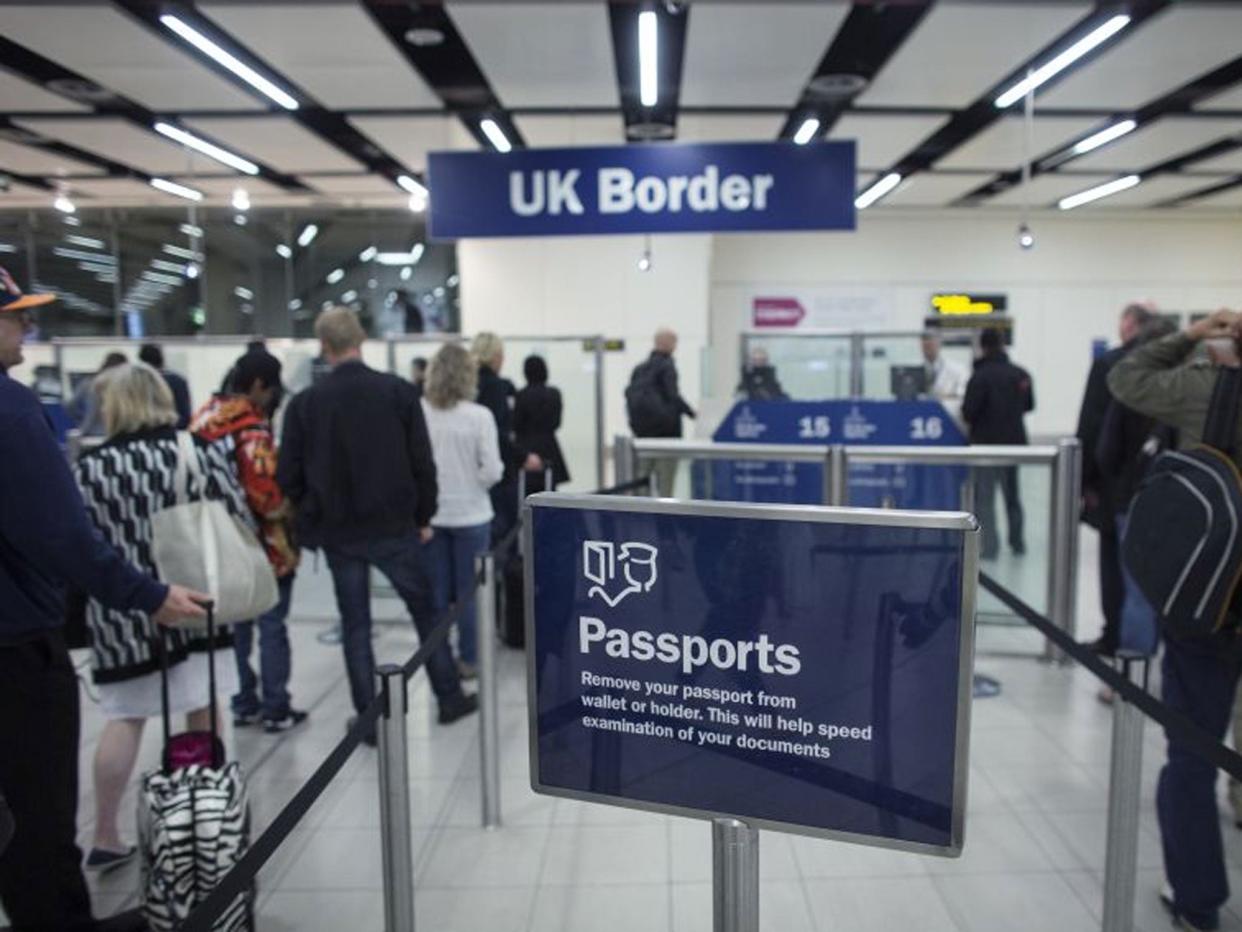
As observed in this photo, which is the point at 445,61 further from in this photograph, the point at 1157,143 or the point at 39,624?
the point at 1157,143

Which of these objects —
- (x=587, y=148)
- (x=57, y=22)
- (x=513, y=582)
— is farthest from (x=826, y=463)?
(x=57, y=22)

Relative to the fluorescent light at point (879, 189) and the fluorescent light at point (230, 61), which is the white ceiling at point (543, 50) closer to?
the fluorescent light at point (230, 61)

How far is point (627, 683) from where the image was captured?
1410 mm

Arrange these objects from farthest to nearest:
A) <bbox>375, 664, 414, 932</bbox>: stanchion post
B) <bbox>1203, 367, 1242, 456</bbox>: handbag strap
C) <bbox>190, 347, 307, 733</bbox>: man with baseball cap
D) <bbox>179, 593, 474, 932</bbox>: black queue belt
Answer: <bbox>190, 347, 307, 733</bbox>: man with baseball cap
<bbox>1203, 367, 1242, 456</bbox>: handbag strap
<bbox>375, 664, 414, 932</bbox>: stanchion post
<bbox>179, 593, 474, 932</bbox>: black queue belt

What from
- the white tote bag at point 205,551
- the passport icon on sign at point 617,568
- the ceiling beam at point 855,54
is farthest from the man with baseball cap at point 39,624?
the ceiling beam at point 855,54

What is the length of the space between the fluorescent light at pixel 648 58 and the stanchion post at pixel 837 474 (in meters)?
2.65

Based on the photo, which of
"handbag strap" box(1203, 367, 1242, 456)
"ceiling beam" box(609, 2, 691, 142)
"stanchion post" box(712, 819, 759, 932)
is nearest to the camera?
"stanchion post" box(712, 819, 759, 932)

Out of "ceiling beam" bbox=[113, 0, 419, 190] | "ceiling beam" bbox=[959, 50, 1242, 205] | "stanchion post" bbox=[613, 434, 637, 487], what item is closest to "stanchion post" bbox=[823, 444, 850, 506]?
"stanchion post" bbox=[613, 434, 637, 487]

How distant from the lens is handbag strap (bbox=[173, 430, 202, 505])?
2564 millimetres

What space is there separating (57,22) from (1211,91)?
7.76 meters

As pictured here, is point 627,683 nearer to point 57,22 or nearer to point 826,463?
point 826,463

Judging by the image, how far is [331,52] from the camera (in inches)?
227

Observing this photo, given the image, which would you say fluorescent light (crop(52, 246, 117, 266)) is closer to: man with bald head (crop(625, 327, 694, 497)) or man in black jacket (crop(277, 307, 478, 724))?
man with bald head (crop(625, 327, 694, 497))

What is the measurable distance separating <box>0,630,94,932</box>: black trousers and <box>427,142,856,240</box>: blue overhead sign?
3487 millimetres
